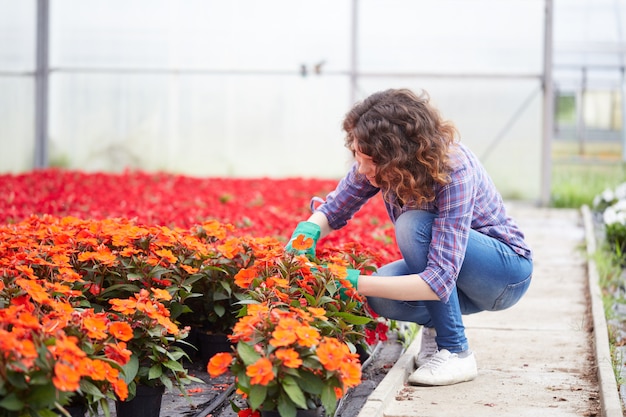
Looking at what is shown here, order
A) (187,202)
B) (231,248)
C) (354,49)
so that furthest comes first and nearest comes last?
(354,49), (187,202), (231,248)

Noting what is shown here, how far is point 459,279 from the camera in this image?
9.87 ft

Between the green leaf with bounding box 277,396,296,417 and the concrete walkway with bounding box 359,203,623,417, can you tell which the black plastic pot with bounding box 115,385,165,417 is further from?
the concrete walkway with bounding box 359,203,623,417

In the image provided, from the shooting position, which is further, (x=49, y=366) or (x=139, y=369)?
(x=139, y=369)

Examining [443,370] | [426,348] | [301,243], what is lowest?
[426,348]

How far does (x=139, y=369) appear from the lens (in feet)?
8.31

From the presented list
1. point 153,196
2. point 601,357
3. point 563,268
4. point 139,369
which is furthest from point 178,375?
point 153,196

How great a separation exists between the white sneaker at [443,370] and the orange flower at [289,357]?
2.95 ft

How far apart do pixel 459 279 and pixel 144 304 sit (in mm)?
1144

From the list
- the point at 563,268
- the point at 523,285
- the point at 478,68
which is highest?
the point at 478,68

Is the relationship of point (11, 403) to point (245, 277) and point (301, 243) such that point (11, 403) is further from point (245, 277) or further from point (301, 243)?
point (301, 243)

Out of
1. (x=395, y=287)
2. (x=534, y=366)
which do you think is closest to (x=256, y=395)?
(x=395, y=287)

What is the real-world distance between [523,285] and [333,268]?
89 cm

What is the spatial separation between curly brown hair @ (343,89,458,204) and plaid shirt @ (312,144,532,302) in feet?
0.24

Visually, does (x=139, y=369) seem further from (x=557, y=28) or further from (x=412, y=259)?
(x=557, y=28)
